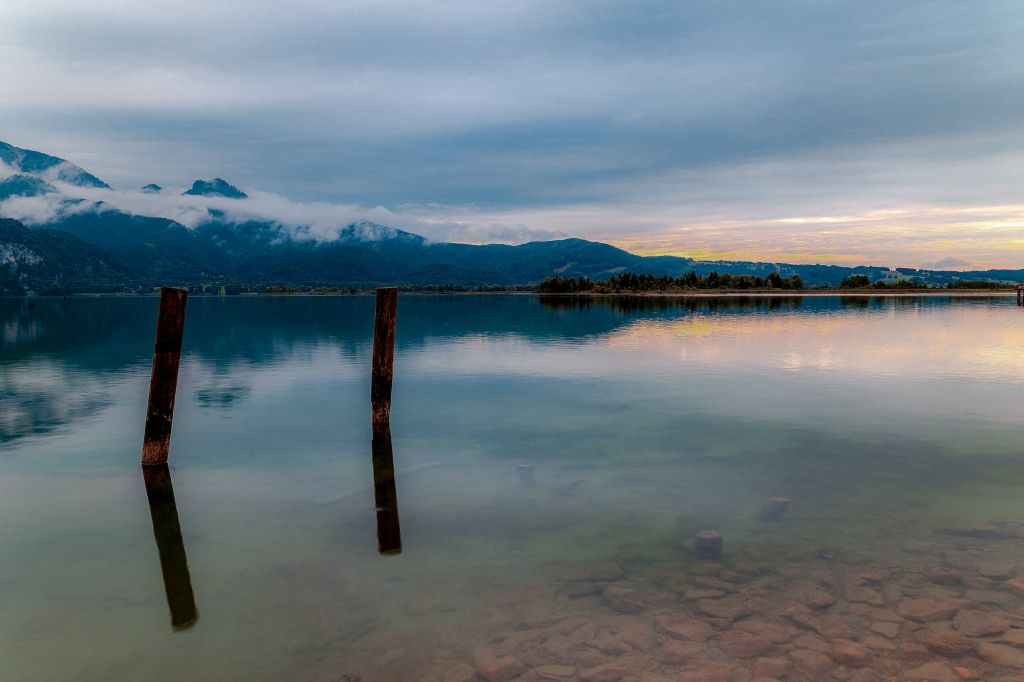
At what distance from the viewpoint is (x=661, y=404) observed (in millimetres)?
29531

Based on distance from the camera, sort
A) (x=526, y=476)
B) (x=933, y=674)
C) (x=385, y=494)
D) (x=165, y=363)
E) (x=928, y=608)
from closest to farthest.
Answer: (x=933, y=674) < (x=928, y=608) < (x=385, y=494) < (x=526, y=476) < (x=165, y=363)

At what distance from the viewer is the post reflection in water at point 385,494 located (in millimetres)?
13898

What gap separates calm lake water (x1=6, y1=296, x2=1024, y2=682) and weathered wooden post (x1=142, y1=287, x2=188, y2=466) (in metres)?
1.67

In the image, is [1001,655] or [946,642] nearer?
[1001,655]

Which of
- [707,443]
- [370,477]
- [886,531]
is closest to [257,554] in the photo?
[370,477]

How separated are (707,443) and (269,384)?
24.7 metres

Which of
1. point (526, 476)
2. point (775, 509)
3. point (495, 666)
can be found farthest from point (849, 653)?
point (526, 476)

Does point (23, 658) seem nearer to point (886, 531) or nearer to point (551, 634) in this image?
point (551, 634)

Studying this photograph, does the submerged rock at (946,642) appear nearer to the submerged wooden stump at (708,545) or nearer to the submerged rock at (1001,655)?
the submerged rock at (1001,655)

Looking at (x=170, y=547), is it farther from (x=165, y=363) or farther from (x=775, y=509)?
(x=775, y=509)

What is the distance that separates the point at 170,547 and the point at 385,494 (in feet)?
16.7

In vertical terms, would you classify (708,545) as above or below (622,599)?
above

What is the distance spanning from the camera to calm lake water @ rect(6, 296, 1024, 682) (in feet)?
31.6

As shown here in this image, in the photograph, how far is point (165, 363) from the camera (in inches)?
730
